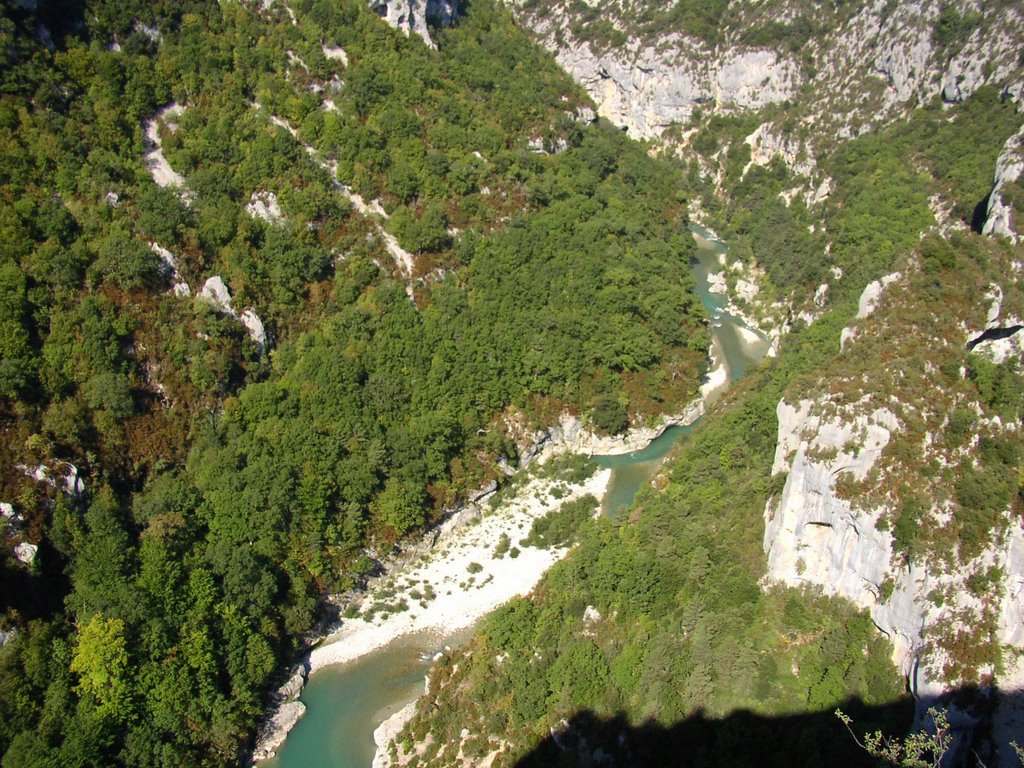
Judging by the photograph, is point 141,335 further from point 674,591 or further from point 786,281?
point 786,281

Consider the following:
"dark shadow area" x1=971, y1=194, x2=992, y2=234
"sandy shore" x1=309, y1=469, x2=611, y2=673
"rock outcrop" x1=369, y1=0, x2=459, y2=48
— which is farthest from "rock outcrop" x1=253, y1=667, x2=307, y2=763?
"rock outcrop" x1=369, y1=0, x2=459, y2=48

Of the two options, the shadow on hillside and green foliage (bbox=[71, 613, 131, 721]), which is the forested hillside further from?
green foliage (bbox=[71, 613, 131, 721])

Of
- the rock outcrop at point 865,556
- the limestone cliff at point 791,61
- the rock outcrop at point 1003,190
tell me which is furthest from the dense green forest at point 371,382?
the limestone cliff at point 791,61

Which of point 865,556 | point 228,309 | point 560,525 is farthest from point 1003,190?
point 228,309

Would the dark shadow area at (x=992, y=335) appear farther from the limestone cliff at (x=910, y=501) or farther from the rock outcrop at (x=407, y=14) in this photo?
the rock outcrop at (x=407, y=14)

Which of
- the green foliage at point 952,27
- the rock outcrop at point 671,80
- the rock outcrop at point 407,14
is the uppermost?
the rock outcrop at point 407,14

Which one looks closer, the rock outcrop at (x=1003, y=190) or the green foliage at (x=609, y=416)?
the rock outcrop at (x=1003, y=190)

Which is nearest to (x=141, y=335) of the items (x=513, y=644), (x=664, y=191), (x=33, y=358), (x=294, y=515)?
(x=33, y=358)
